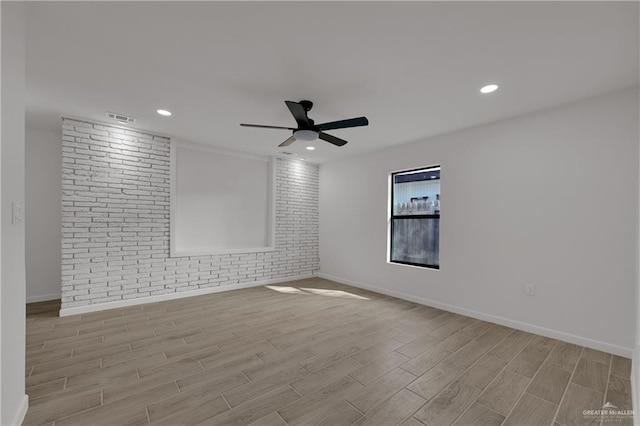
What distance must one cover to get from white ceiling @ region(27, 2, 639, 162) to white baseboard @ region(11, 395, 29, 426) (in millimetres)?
2556

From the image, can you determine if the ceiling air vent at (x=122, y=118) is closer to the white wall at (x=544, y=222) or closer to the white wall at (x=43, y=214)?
the white wall at (x=43, y=214)

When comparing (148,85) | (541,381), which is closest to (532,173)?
(541,381)

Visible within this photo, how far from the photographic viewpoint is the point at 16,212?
166 cm

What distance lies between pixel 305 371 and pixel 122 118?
3.92 meters

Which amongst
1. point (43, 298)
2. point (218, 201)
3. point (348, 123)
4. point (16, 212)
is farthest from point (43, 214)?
point (348, 123)

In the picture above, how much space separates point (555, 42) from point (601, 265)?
2321 mm

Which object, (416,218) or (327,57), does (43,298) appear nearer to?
(327,57)

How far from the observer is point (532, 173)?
11.0 ft

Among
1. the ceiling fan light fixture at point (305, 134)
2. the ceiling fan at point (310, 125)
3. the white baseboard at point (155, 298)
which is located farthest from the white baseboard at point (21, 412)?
the ceiling fan light fixture at point (305, 134)

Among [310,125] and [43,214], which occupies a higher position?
[310,125]

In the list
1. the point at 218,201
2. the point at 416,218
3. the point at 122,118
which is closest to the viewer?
the point at 122,118

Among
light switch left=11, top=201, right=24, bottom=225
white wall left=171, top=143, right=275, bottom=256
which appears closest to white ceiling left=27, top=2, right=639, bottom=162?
light switch left=11, top=201, right=24, bottom=225

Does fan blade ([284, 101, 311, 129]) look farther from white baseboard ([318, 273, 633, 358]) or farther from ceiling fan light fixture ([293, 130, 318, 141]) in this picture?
white baseboard ([318, 273, 633, 358])

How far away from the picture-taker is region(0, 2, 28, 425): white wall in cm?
149
